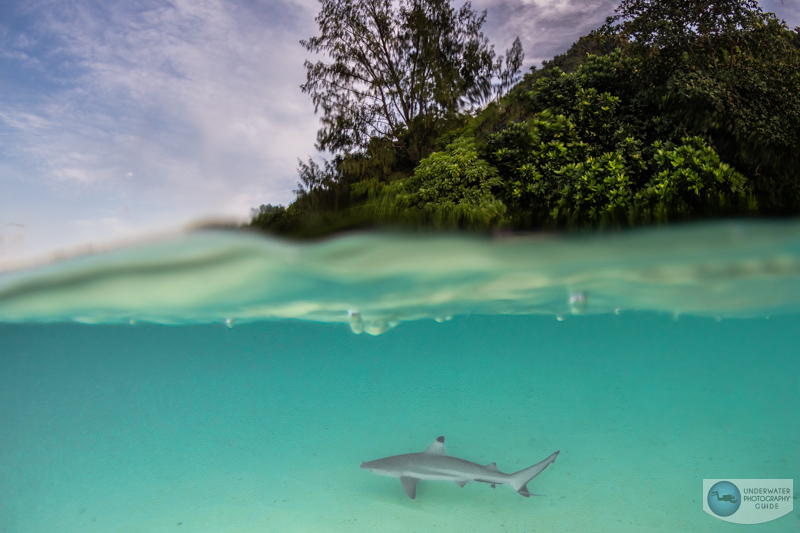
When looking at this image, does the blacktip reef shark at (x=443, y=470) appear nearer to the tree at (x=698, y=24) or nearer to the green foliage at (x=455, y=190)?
the green foliage at (x=455, y=190)

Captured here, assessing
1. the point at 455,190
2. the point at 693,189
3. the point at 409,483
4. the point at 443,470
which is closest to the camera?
the point at 443,470

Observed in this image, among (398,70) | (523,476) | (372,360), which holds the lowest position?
(372,360)

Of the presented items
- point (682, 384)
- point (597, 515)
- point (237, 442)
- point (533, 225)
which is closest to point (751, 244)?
point (533, 225)

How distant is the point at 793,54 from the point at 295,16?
38.0 ft

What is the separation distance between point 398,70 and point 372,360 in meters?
15.1

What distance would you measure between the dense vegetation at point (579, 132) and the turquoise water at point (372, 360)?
0.79 m

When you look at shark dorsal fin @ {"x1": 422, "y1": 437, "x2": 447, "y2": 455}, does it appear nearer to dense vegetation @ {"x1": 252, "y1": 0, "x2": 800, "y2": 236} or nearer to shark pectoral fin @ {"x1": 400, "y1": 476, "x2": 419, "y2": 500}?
shark pectoral fin @ {"x1": 400, "y1": 476, "x2": 419, "y2": 500}

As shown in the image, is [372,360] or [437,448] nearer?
[437,448]

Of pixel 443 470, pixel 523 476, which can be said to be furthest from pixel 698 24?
pixel 443 470

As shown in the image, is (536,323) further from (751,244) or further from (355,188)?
(355,188)

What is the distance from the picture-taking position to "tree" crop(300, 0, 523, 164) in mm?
10570

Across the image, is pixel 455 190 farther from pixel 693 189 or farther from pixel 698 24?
pixel 698 24

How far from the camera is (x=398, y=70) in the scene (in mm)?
10820

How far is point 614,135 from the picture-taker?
9.77m
